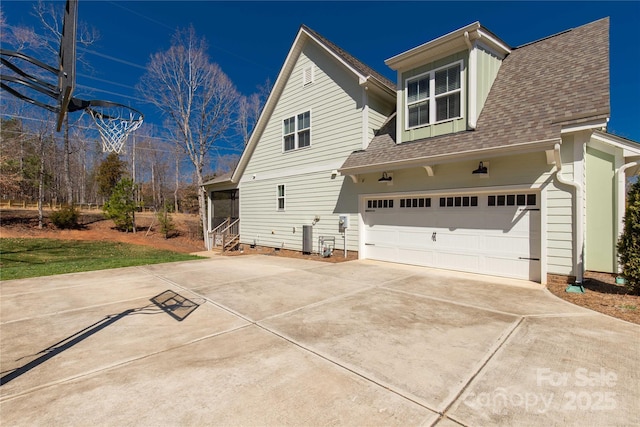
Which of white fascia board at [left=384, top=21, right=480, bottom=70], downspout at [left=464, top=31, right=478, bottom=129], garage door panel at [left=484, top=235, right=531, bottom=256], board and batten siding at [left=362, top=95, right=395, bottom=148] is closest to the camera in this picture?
garage door panel at [left=484, top=235, right=531, bottom=256]

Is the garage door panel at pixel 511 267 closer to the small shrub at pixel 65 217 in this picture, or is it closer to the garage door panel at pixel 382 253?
Answer: the garage door panel at pixel 382 253

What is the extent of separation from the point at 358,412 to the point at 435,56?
8428 millimetres

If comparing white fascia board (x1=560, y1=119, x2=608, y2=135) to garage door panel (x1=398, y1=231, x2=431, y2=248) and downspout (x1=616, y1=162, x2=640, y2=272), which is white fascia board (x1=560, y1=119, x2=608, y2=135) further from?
garage door panel (x1=398, y1=231, x2=431, y2=248)

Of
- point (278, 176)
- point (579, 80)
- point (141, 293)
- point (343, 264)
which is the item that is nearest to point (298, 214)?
point (278, 176)

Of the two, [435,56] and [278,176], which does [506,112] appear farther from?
[278,176]

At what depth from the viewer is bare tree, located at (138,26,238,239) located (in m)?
18.2

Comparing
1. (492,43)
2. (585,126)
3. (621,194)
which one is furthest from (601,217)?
(492,43)

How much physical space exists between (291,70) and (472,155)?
8.37m

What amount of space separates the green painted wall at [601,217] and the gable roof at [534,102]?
176cm

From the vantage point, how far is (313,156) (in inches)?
430

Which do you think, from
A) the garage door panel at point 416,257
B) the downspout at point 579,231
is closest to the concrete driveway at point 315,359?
the downspout at point 579,231

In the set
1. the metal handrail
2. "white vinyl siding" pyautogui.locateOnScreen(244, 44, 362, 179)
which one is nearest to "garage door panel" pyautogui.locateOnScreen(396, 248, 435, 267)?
"white vinyl siding" pyautogui.locateOnScreen(244, 44, 362, 179)

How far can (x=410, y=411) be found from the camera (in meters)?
2.24

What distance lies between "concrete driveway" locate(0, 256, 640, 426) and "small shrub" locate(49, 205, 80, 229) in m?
17.8
